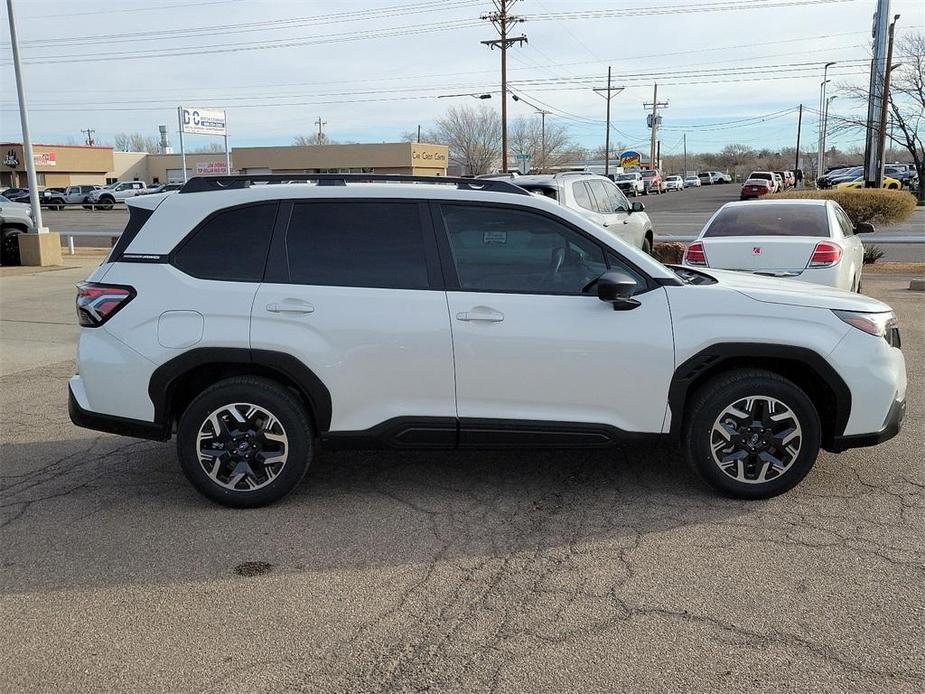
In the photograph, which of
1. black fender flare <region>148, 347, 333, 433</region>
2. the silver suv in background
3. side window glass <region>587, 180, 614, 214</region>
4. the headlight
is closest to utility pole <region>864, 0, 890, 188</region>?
the silver suv in background

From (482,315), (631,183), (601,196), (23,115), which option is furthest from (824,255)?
(631,183)

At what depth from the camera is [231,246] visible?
462 cm

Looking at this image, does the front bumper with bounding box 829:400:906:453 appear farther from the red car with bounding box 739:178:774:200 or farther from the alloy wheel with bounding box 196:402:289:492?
the red car with bounding box 739:178:774:200

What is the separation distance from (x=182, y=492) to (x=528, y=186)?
6.53 m

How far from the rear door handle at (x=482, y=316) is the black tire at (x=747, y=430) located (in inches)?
47.5

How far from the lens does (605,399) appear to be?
14.6ft

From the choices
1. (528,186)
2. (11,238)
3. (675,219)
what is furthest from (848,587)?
(675,219)

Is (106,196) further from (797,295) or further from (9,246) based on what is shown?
(797,295)

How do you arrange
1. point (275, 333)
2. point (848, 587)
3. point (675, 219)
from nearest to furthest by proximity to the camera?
1. point (848, 587)
2. point (275, 333)
3. point (675, 219)

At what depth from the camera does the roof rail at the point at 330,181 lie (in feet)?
15.6

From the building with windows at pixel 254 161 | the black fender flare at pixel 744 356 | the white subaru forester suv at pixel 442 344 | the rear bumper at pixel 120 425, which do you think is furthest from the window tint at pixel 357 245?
the building with windows at pixel 254 161

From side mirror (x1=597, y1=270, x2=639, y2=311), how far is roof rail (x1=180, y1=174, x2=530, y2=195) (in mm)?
755

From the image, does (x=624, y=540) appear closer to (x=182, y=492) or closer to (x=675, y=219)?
(x=182, y=492)

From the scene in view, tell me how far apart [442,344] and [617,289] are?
0.99 m
